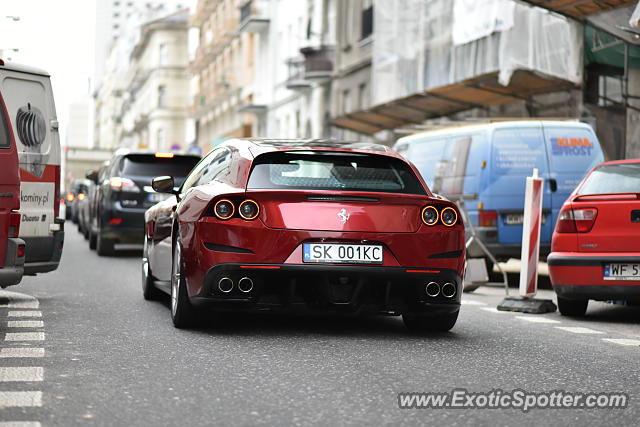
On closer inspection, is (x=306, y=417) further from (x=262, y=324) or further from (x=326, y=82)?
(x=326, y=82)

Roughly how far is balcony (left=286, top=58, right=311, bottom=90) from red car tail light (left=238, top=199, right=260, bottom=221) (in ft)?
116

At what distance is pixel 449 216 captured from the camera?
8.44 m

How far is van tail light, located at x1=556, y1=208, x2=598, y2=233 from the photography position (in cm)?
1063

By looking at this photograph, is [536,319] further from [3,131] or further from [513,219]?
[3,131]

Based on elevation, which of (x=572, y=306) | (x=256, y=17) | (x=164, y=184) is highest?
(x=256, y=17)

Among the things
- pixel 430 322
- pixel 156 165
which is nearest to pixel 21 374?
pixel 430 322

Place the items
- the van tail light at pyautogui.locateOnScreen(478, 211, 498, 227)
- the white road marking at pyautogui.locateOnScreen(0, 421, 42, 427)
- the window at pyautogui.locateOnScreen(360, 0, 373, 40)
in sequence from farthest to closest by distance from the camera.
Answer: the window at pyautogui.locateOnScreen(360, 0, 373, 40), the van tail light at pyautogui.locateOnScreen(478, 211, 498, 227), the white road marking at pyautogui.locateOnScreen(0, 421, 42, 427)

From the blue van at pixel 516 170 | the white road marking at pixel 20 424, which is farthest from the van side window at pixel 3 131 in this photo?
the blue van at pixel 516 170

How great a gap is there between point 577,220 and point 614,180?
51cm

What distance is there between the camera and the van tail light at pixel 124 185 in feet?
64.5

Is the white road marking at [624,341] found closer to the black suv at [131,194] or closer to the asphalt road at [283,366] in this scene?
the asphalt road at [283,366]

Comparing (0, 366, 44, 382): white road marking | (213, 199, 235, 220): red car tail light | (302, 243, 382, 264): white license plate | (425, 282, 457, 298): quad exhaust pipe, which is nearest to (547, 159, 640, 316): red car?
(425, 282, 457, 298): quad exhaust pipe

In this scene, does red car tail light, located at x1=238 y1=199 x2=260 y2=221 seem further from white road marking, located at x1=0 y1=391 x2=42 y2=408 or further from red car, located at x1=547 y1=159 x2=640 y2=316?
red car, located at x1=547 y1=159 x2=640 y2=316

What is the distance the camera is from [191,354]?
7.41 m
